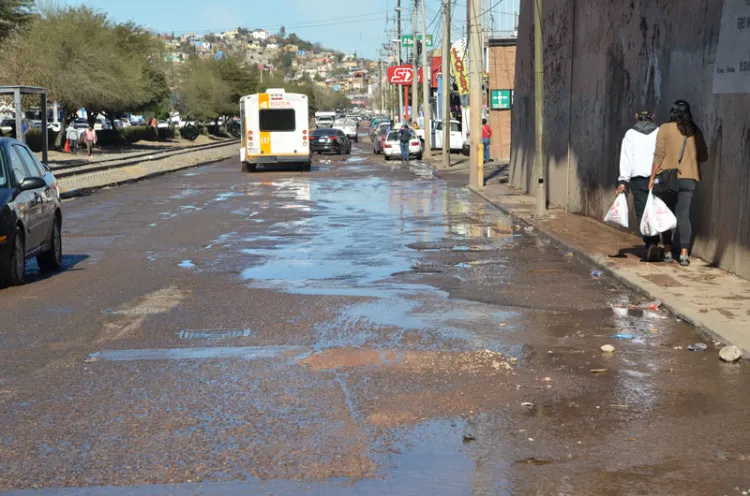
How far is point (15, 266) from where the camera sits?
11703 millimetres

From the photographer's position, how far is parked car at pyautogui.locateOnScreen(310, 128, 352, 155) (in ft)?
188

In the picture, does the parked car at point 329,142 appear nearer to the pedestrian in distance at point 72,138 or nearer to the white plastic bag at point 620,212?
the pedestrian in distance at point 72,138

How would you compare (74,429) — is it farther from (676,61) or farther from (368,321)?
(676,61)

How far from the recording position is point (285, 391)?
685 cm

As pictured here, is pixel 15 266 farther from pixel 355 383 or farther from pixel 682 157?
pixel 682 157

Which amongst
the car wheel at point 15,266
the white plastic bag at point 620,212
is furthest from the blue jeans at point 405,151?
the car wheel at point 15,266

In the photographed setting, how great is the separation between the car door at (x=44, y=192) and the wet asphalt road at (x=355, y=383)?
646 millimetres

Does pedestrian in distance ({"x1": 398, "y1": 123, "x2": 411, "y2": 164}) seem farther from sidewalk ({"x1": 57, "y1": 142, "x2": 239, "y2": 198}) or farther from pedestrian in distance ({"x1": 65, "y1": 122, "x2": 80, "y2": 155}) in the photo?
pedestrian in distance ({"x1": 65, "y1": 122, "x2": 80, "y2": 155})

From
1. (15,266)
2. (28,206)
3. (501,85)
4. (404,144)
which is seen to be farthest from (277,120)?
(15,266)

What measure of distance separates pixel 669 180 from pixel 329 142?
151 ft

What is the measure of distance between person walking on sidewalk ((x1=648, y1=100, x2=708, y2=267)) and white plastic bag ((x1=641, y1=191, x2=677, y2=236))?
0.39 feet

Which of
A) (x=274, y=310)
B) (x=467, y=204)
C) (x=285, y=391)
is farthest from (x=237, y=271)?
(x=467, y=204)

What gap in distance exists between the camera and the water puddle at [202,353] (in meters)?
7.90

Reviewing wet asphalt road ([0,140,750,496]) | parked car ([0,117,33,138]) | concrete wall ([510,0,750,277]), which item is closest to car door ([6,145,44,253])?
wet asphalt road ([0,140,750,496])
